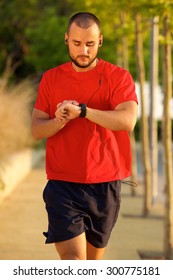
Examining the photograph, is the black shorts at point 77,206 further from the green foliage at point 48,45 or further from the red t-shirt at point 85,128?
the green foliage at point 48,45

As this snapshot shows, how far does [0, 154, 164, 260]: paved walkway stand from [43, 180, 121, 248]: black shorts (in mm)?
3637

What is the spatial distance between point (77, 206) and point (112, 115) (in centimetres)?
57

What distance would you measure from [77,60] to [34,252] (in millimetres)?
4479

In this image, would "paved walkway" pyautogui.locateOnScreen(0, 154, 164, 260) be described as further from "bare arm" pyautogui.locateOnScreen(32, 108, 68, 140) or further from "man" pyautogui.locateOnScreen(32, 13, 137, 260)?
"bare arm" pyautogui.locateOnScreen(32, 108, 68, 140)

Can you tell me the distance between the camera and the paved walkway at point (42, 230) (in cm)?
939

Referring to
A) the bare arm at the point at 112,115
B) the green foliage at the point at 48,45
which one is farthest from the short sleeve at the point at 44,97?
the green foliage at the point at 48,45

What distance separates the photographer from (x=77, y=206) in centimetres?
523

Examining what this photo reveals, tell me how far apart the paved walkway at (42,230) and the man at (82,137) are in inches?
146

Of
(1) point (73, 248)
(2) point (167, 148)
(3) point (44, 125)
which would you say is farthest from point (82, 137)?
(2) point (167, 148)

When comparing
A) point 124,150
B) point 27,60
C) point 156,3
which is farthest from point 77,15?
point 27,60

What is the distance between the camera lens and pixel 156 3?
941 cm

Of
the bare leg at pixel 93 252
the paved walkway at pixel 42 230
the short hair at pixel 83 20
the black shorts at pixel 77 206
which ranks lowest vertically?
the paved walkway at pixel 42 230

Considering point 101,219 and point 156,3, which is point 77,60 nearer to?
point 101,219

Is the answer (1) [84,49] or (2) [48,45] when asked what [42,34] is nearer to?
(2) [48,45]
